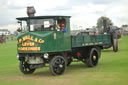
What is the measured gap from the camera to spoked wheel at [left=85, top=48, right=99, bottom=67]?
1238 centimetres

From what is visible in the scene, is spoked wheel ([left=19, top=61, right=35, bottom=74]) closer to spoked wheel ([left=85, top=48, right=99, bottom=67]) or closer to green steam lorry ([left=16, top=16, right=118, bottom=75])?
green steam lorry ([left=16, top=16, right=118, bottom=75])

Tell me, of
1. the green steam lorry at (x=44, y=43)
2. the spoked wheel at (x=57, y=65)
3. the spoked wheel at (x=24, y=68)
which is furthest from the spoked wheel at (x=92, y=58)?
the spoked wheel at (x=24, y=68)

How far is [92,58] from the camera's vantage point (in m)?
12.7

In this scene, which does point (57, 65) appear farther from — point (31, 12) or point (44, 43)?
point (31, 12)

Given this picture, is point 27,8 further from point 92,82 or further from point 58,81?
point 92,82

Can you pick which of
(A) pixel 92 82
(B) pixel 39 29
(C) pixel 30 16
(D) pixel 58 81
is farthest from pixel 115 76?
(C) pixel 30 16

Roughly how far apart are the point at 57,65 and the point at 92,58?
316 cm

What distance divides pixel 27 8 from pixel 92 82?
499 cm

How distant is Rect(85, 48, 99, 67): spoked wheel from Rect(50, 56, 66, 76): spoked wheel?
233 centimetres

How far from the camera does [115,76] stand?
371 inches

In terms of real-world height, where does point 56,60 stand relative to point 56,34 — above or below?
below

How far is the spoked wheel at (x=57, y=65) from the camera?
32.4 ft

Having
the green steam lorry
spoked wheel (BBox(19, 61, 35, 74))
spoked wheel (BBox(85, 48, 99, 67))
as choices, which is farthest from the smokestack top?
spoked wheel (BBox(85, 48, 99, 67))

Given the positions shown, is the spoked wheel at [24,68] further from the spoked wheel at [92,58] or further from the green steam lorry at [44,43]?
the spoked wheel at [92,58]
